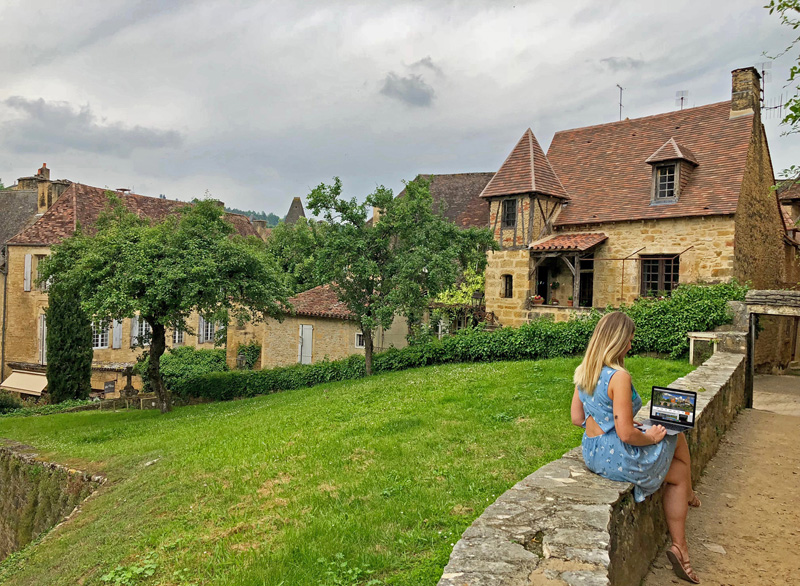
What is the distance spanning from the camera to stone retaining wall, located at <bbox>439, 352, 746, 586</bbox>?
A: 121 inches

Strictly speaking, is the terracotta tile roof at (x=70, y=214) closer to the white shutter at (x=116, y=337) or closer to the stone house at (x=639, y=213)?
the white shutter at (x=116, y=337)

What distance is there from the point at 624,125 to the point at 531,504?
23913 millimetres

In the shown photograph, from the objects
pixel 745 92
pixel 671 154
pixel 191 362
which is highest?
pixel 745 92

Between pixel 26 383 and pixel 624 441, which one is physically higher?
pixel 624 441

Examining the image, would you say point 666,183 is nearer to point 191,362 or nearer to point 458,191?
point 458,191

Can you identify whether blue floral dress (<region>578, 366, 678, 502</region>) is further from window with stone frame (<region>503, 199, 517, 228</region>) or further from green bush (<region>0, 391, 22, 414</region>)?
green bush (<region>0, 391, 22, 414</region>)

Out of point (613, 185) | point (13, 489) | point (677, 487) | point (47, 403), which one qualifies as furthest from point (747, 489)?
point (47, 403)

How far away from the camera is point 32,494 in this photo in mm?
11461

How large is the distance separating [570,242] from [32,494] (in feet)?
57.6

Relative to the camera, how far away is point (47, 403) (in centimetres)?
2614

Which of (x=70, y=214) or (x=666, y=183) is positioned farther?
(x=70, y=214)

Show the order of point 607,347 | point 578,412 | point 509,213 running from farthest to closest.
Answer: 1. point 509,213
2. point 578,412
3. point 607,347

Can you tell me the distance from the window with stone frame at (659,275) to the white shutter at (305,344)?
13576 millimetres

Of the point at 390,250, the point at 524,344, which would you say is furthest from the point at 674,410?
the point at 390,250
